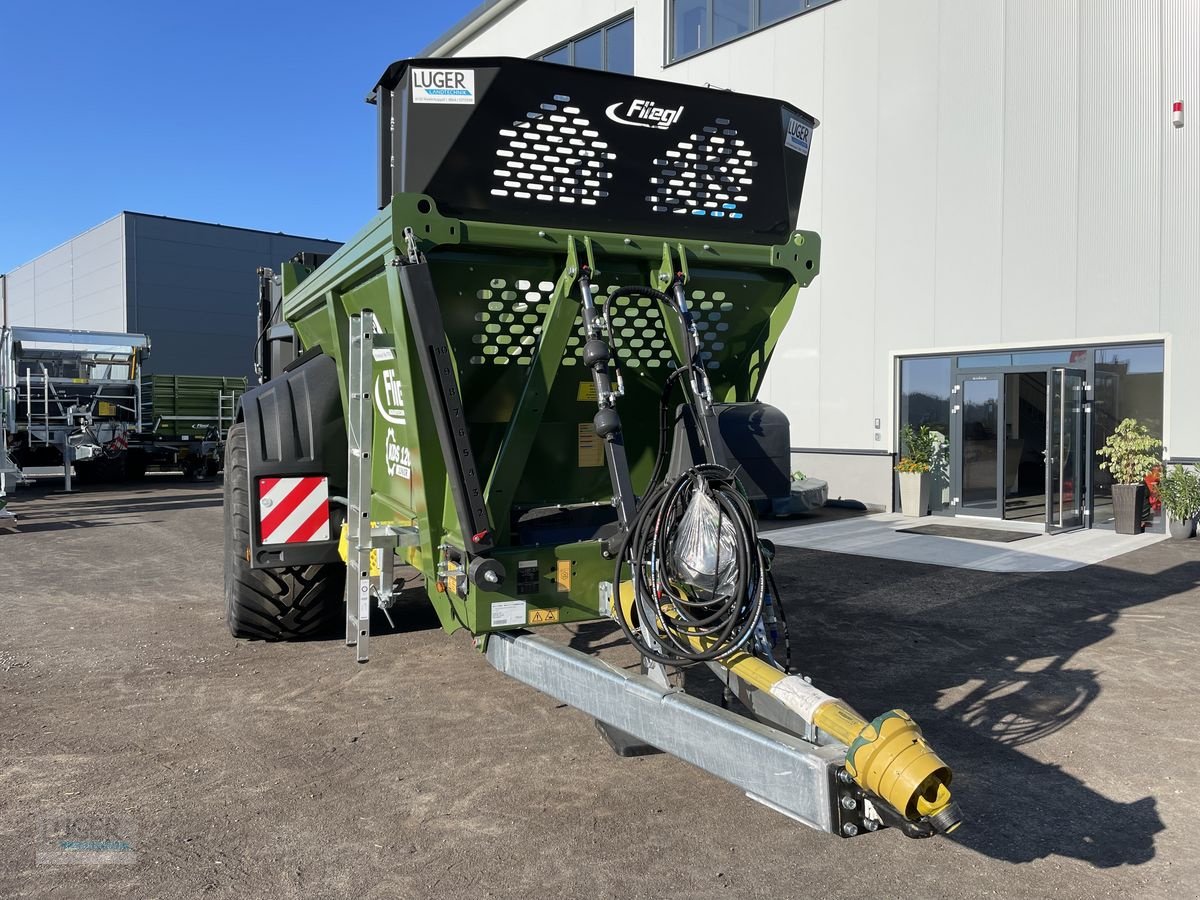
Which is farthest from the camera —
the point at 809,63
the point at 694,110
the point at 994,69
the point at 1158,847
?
the point at 809,63

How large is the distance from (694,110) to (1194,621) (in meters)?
4.99

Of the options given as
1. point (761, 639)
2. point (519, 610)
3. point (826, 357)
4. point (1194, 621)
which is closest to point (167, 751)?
point (519, 610)

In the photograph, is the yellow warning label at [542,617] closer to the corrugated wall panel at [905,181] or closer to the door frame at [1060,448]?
the door frame at [1060,448]

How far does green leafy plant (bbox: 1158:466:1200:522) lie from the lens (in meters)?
9.77

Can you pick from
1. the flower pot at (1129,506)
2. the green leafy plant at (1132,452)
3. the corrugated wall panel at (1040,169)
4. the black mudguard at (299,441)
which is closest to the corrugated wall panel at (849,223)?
the corrugated wall panel at (1040,169)

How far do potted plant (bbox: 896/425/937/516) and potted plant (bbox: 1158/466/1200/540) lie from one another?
2.91 metres

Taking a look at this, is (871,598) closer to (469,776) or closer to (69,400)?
(469,776)

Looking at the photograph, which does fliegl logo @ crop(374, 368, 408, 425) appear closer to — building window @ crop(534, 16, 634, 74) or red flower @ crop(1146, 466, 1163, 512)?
red flower @ crop(1146, 466, 1163, 512)

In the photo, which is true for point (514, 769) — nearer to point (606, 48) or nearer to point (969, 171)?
point (969, 171)

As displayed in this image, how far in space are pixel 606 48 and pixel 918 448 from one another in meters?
9.73

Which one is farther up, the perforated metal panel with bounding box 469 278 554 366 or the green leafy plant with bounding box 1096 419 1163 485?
the perforated metal panel with bounding box 469 278 554 366

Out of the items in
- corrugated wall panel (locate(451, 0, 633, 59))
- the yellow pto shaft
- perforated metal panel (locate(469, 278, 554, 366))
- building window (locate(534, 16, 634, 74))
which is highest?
corrugated wall panel (locate(451, 0, 633, 59))

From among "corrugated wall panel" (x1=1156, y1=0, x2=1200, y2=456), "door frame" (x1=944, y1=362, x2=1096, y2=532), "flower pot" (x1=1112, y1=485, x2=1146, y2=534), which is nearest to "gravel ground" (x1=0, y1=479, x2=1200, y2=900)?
"flower pot" (x1=1112, y1=485, x2=1146, y2=534)

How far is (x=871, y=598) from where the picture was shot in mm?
6902
